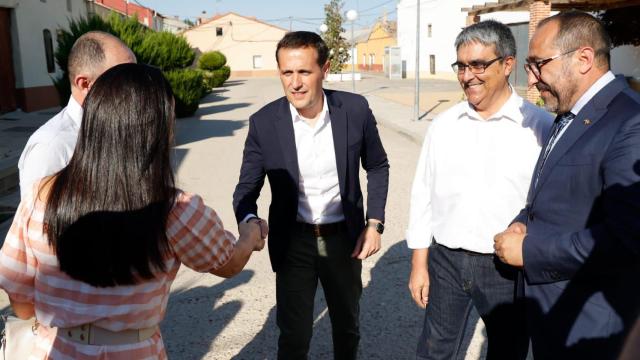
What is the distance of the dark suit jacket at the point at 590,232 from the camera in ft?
5.85

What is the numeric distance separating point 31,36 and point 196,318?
19274 millimetres

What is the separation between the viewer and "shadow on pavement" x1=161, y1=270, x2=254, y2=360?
391cm

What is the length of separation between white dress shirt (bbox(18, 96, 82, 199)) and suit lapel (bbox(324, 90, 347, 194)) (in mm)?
1190

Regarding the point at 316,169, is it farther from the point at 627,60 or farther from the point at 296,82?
the point at 627,60

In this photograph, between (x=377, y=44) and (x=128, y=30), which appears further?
(x=377, y=44)

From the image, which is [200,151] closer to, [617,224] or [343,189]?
[343,189]

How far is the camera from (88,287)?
1.72 metres

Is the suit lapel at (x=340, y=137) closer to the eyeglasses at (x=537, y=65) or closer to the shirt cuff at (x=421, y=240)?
the shirt cuff at (x=421, y=240)

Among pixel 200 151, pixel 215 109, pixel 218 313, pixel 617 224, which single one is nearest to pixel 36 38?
pixel 215 109

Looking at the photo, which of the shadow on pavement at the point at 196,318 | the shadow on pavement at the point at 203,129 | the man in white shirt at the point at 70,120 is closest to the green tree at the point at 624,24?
the shadow on pavement at the point at 203,129

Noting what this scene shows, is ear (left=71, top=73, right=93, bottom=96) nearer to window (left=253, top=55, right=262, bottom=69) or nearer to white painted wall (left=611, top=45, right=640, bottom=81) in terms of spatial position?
white painted wall (left=611, top=45, right=640, bottom=81)

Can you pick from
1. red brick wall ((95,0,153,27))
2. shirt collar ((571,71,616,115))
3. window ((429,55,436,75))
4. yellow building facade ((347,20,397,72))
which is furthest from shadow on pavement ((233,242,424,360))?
yellow building facade ((347,20,397,72))

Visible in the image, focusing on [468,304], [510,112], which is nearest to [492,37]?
[510,112]

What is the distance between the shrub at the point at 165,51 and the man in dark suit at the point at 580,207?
49.0 ft
